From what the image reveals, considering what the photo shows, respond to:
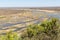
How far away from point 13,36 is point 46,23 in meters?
4.77

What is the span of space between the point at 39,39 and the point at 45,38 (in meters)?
0.44

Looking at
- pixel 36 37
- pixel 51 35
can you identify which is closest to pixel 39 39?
pixel 36 37

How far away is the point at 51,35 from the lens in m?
12.1

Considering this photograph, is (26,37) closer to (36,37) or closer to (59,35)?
(36,37)

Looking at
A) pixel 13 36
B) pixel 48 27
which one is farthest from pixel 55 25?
pixel 13 36

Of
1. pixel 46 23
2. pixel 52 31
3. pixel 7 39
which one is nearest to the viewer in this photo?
pixel 7 39

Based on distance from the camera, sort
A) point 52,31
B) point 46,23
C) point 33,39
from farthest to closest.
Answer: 1. point 46,23
2. point 52,31
3. point 33,39

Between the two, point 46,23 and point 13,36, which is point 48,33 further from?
point 13,36

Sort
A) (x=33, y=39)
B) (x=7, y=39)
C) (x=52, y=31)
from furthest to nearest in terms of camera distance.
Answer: (x=52, y=31), (x=33, y=39), (x=7, y=39)

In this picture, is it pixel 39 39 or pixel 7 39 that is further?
pixel 39 39

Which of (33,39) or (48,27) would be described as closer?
(33,39)

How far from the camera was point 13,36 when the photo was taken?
9703mm

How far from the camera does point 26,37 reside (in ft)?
37.2

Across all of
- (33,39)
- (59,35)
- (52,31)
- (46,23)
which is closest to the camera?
(33,39)
